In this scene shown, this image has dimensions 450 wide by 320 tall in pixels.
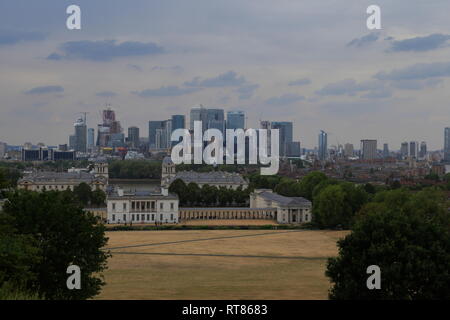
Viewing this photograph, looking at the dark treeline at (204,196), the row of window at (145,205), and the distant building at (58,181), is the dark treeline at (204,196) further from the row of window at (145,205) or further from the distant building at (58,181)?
the distant building at (58,181)

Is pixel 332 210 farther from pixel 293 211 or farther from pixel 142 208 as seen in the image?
pixel 142 208

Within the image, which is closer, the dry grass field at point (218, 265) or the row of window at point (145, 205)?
the dry grass field at point (218, 265)

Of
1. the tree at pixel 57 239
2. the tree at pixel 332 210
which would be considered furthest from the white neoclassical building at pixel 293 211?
the tree at pixel 57 239

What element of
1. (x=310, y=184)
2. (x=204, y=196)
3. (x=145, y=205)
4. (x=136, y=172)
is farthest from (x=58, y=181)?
(x=136, y=172)

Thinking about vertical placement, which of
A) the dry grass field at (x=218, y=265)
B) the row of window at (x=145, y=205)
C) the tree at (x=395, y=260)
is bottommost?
the dry grass field at (x=218, y=265)

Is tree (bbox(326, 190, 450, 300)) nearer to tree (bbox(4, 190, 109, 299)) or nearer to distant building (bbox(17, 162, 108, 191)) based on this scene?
tree (bbox(4, 190, 109, 299))
